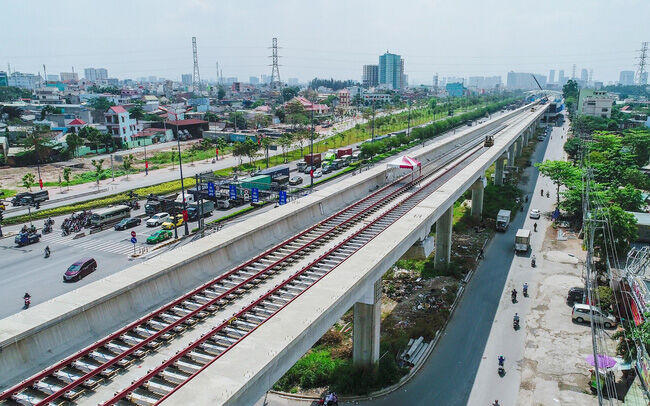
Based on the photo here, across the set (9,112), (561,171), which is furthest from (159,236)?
(9,112)

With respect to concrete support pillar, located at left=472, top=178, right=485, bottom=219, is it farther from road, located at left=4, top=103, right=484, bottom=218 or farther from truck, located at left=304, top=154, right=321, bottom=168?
road, located at left=4, top=103, right=484, bottom=218

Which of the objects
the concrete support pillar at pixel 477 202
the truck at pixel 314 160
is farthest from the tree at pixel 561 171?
the truck at pixel 314 160

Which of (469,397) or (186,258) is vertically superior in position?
(186,258)

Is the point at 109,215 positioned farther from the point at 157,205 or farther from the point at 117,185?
the point at 117,185

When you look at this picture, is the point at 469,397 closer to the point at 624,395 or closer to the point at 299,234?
the point at 624,395

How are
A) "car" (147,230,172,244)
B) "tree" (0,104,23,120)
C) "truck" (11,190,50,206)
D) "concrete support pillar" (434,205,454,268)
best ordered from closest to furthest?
"concrete support pillar" (434,205,454,268) < "car" (147,230,172,244) < "truck" (11,190,50,206) < "tree" (0,104,23,120)

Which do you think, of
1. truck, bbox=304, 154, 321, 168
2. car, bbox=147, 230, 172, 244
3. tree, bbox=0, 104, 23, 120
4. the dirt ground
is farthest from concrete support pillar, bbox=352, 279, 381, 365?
tree, bbox=0, 104, 23, 120

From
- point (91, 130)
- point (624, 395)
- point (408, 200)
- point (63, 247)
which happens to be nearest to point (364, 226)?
point (408, 200)
